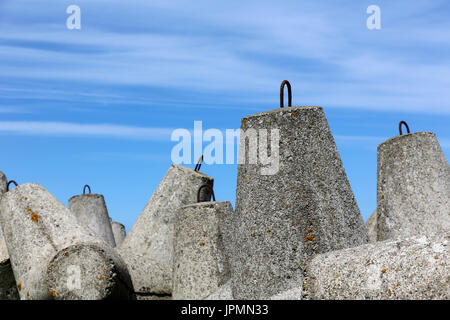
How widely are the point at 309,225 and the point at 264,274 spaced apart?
53cm

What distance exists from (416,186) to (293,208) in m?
2.41

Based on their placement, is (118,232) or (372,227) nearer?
(372,227)

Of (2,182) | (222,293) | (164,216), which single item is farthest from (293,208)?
(2,182)

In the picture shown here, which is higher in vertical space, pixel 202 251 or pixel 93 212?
pixel 93 212

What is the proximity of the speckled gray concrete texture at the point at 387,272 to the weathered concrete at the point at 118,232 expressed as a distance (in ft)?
31.1

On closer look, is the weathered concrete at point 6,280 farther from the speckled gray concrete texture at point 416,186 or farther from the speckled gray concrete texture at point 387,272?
the speckled gray concrete texture at point 416,186

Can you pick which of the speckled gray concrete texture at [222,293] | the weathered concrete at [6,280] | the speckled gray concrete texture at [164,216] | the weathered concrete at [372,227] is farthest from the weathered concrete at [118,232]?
the speckled gray concrete texture at [222,293]

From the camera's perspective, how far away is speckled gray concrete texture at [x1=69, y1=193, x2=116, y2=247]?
404 inches

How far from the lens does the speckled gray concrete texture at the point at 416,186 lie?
20.0 feet

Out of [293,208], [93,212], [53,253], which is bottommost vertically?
[53,253]

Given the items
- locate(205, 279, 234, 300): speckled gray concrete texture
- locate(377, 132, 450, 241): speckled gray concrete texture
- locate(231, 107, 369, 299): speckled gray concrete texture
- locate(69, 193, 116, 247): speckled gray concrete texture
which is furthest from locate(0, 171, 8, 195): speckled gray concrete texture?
locate(377, 132, 450, 241): speckled gray concrete texture

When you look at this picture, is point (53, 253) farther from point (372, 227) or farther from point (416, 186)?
point (372, 227)

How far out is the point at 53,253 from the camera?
5156mm
